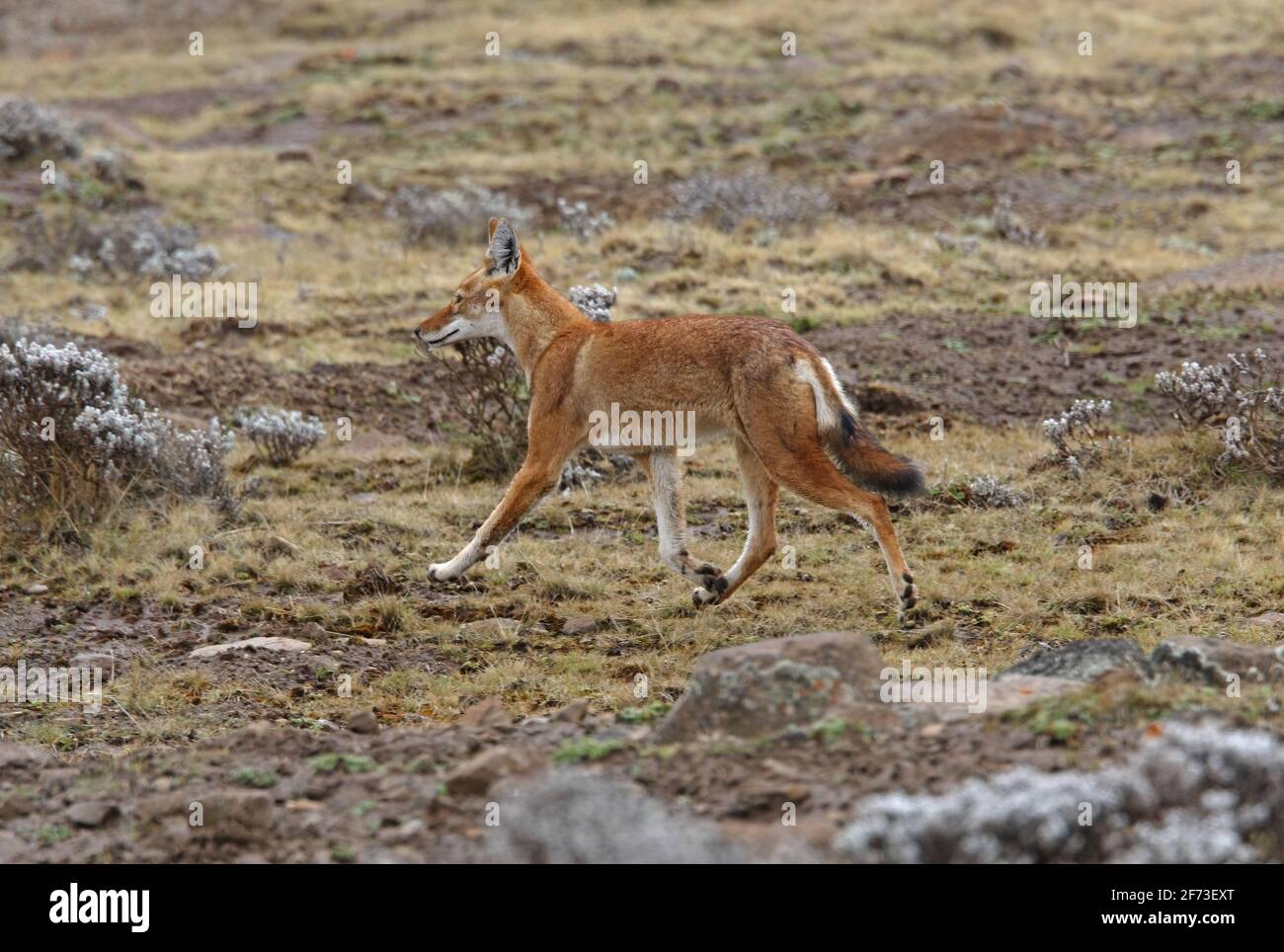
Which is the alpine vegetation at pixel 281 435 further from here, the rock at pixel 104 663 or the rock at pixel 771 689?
the rock at pixel 771 689

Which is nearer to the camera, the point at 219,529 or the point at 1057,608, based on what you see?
the point at 1057,608

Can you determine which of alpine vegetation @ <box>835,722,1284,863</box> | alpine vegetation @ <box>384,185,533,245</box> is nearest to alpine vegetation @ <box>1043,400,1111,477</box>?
alpine vegetation @ <box>835,722,1284,863</box>

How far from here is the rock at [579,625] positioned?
8320 mm

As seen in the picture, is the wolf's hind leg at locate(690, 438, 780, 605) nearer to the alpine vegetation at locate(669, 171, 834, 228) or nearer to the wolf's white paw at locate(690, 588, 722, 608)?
the wolf's white paw at locate(690, 588, 722, 608)

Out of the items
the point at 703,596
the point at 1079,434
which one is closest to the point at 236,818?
the point at 703,596

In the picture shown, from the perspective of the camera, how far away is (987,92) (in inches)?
1000

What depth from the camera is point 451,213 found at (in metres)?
18.4

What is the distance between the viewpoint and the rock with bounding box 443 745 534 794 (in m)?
5.17

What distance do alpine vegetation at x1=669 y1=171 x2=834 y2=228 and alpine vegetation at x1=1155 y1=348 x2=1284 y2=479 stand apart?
7.11 m

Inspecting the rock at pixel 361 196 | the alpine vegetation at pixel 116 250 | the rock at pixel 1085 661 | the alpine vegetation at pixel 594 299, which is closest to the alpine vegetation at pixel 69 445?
the alpine vegetation at pixel 594 299

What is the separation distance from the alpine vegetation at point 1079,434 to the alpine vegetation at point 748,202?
6.89 m
